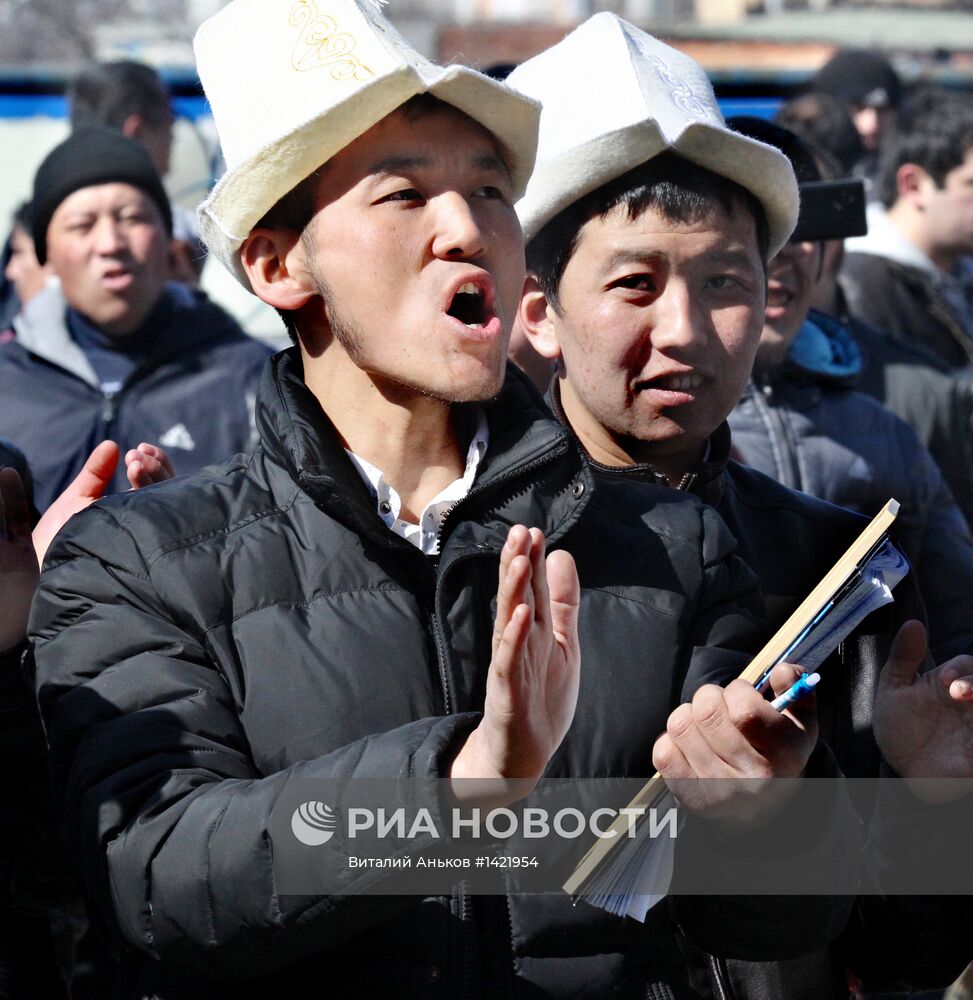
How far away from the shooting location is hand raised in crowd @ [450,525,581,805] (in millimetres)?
1914

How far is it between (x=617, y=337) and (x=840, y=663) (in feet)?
2.23

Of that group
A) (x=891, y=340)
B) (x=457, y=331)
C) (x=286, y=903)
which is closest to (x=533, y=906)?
(x=286, y=903)

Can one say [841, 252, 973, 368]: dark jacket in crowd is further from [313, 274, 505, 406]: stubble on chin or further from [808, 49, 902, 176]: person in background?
[313, 274, 505, 406]: stubble on chin

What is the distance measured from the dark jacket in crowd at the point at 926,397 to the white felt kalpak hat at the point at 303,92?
8.89 ft

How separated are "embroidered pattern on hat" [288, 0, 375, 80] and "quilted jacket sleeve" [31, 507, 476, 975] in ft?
2.27

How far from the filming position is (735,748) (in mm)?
2082

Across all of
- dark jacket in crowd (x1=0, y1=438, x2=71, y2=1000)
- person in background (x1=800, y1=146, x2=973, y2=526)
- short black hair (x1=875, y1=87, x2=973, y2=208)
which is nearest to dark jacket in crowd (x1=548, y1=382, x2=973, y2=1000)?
dark jacket in crowd (x1=0, y1=438, x2=71, y2=1000)

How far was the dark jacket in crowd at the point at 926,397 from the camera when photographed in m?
5.14

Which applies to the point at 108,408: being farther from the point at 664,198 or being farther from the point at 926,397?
the point at 664,198

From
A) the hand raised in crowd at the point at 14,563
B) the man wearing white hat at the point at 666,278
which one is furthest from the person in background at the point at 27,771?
the man wearing white hat at the point at 666,278

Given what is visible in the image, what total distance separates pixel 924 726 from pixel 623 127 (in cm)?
116

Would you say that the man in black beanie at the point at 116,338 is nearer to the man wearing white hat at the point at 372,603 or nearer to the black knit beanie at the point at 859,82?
the man wearing white hat at the point at 372,603

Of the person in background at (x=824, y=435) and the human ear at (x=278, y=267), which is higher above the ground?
the human ear at (x=278, y=267)

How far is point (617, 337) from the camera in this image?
3119 millimetres
